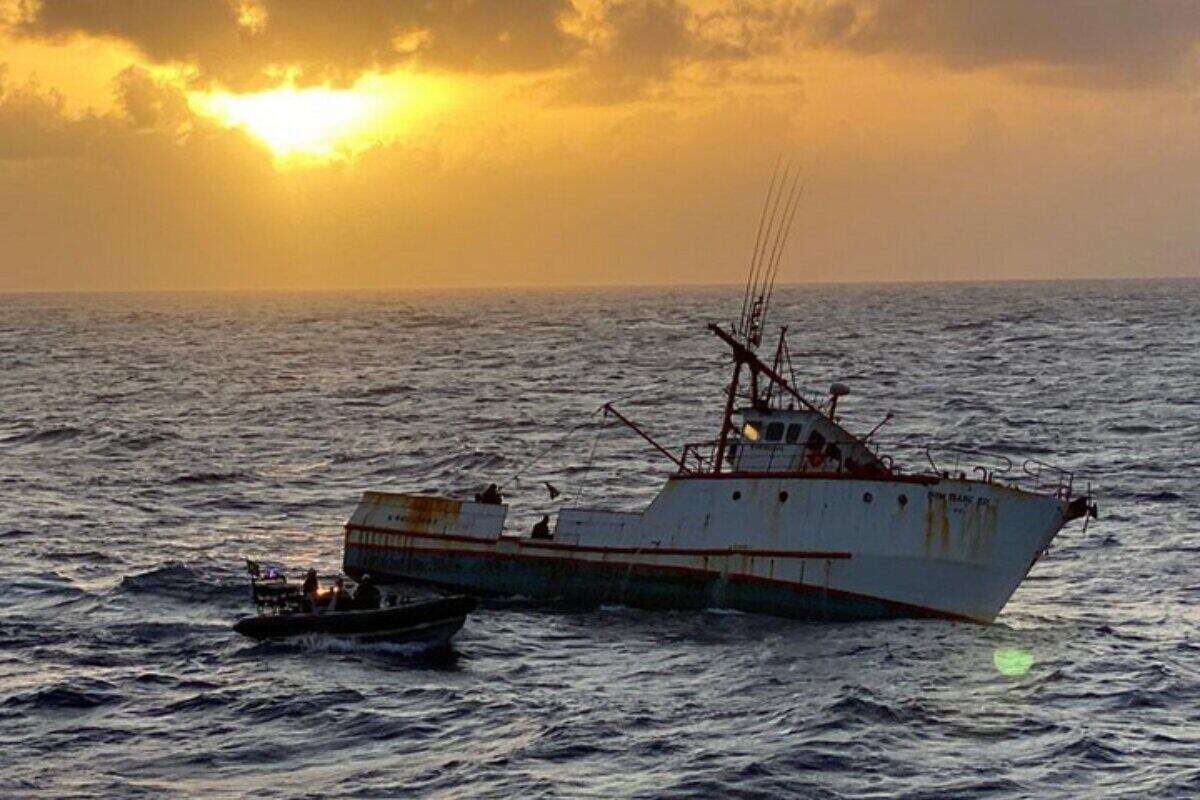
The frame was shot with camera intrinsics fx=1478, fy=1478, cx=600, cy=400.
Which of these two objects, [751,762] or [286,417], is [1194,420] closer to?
[286,417]

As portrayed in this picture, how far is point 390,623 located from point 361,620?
71cm

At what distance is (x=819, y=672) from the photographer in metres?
33.2

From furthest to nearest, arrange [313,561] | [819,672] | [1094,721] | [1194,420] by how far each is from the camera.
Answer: [1194,420] < [313,561] < [819,672] < [1094,721]

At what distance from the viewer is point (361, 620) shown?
3466 cm

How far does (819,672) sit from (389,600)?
1029 centimetres

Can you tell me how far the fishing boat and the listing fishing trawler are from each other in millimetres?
6061

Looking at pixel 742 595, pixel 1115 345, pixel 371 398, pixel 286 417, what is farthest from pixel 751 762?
pixel 1115 345

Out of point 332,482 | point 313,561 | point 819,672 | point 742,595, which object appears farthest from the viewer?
point 332,482

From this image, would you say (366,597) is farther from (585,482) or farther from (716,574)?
(585,482)

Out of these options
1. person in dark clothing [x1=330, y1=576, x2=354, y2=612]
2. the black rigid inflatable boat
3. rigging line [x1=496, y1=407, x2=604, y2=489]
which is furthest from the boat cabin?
rigging line [x1=496, y1=407, x2=604, y2=489]

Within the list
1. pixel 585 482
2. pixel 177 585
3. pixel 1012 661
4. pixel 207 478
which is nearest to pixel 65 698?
pixel 177 585

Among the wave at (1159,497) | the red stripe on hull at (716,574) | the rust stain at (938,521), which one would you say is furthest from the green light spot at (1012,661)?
the wave at (1159,497)

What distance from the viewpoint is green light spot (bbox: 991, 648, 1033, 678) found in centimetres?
3306

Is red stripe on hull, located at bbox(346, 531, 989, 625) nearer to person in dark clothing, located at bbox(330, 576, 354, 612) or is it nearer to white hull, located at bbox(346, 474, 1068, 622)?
white hull, located at bbox(346, 474, 1068, 622)
